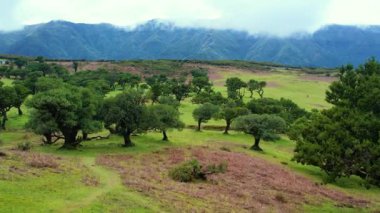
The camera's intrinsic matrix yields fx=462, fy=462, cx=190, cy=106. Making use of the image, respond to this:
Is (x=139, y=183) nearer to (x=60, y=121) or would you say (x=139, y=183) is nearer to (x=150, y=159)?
(x=150, y=159)

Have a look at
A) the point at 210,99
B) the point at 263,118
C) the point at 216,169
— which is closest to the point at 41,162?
the point at 216,169

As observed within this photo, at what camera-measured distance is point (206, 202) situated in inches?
1634

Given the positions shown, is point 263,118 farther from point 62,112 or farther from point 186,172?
point 62,112

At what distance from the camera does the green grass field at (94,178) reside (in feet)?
116

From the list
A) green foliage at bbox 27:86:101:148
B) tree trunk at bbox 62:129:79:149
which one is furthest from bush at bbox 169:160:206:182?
tree trunk at bbox 62:129:79:149

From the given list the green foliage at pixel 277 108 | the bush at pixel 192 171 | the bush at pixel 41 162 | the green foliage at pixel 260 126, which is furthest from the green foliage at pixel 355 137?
the green foliage at pixel 277 108

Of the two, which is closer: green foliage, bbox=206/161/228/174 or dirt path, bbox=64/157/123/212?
dirt path, bbox=64/157/123/212

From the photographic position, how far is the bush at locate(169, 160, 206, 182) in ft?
166

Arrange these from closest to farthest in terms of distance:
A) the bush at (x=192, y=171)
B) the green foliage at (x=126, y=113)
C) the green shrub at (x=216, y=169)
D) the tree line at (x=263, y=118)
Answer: the tree line at (x=263, y=118) < the bush at (x=192, y=171) < the green shrub at (x=216, y=169) < the green foliage at (x=126, y=113)

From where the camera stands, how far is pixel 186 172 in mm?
A: 51250

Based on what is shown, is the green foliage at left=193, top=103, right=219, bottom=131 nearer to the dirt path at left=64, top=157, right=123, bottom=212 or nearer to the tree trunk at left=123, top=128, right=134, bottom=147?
the tree trunk at left=123, top=128, right=134, bottom=147

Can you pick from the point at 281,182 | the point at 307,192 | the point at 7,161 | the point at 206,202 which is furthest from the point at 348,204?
the point at 7,161

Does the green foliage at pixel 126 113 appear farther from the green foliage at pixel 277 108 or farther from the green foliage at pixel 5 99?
the green foliage at pixel 277 108

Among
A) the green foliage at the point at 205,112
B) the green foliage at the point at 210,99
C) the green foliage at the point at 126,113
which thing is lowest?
the green foliage at the point at 210,99
